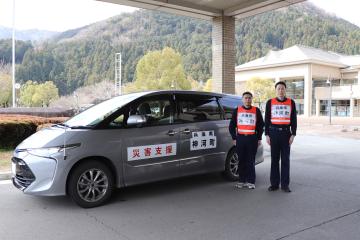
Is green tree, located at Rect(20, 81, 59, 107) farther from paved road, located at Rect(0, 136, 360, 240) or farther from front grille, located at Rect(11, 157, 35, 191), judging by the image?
front grille, located at Rect(11, 157, 35, 191)

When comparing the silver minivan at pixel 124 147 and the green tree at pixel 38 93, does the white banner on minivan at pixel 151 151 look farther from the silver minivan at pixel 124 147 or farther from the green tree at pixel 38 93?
the green tree at pixel 38 93

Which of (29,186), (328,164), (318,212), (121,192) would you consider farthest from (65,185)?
(328,164)

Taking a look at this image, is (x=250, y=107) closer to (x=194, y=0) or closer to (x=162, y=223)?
(x=162, y=223)

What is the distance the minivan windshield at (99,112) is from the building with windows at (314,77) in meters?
54.3

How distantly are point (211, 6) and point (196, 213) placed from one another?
8.19m

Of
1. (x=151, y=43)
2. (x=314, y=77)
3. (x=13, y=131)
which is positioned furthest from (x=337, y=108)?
(x=13, y=131)

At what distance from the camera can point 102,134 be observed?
546 cm

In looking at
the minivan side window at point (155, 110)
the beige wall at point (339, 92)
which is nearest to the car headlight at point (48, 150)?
the minivan side window at point (155, 110)

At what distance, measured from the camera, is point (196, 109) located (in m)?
6.69

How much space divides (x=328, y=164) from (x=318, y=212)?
470cm

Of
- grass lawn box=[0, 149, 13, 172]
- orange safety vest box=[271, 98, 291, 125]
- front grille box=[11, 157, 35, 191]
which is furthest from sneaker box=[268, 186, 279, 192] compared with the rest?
grass lawn box=[0, 149, 13, 172]

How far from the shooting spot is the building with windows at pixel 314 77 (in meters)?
56.5

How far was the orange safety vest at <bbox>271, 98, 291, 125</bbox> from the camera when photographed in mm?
6227

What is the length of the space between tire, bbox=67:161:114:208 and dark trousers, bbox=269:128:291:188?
9.54 feet
